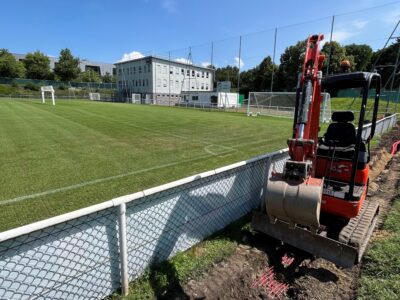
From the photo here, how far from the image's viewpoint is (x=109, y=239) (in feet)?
8.28

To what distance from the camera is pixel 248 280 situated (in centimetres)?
312

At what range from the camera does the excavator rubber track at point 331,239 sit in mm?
3244

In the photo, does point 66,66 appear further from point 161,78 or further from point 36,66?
point 161,78

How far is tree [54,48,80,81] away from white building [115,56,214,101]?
13.4 meters

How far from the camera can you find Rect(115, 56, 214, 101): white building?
56.4m

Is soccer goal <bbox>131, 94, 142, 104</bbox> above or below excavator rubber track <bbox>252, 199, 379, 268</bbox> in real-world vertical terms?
above

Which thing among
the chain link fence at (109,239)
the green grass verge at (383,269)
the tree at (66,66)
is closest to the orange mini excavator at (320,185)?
the green grass verge at (383,269)

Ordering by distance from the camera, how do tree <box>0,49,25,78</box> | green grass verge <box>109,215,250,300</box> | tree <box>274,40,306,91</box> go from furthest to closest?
1. tree <box>0,49,25,78</box>
2. tree <box>274,40,306,91</box>
3. green grass verge <box>109,215,250,300</box>

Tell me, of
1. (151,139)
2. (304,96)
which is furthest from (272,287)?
(151,139)

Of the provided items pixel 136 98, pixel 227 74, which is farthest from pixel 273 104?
pixel 227 74

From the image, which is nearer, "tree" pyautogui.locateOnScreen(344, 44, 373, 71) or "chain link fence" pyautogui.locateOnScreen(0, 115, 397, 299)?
"chain link fence" pyautogui.locateOnScreen(0, 115, 397, 299)

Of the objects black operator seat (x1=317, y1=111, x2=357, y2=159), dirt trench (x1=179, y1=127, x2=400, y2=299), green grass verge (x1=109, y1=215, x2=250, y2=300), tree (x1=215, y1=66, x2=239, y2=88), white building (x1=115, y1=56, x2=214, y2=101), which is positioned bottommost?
dirt trench (x1=179, y1=127, x2=400, y2=299)

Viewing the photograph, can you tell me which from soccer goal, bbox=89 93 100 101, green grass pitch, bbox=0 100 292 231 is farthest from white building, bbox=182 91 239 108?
green grass pitch, bbox=0 100 292 231

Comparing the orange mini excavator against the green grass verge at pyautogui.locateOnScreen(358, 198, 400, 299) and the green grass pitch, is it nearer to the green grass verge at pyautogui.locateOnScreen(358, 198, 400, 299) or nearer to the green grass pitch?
the green grass verge at pyautogui.locateOnScreen(358, 198, 400, 299)
